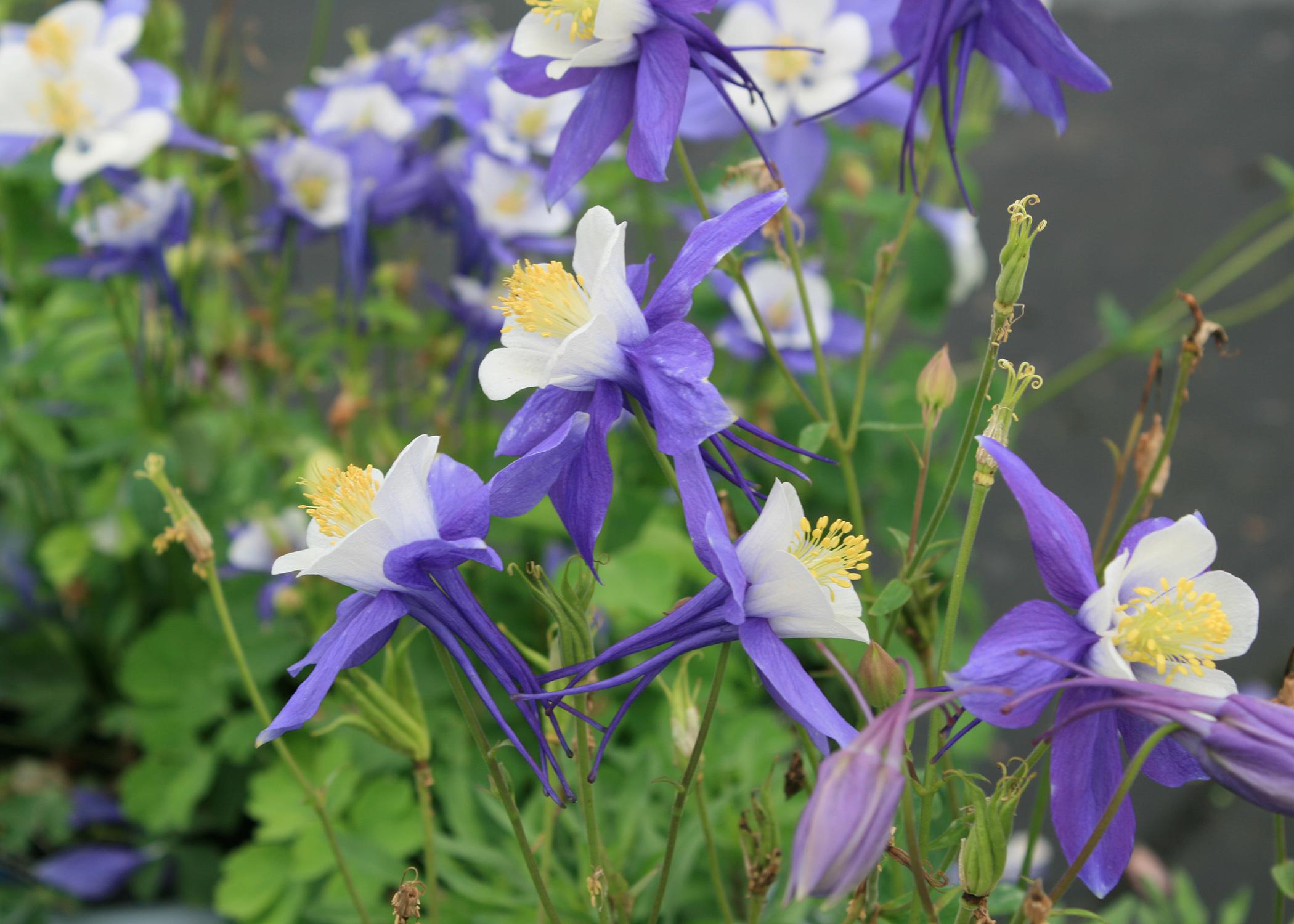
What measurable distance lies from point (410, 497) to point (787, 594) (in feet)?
0.46

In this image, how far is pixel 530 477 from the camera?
16.3 inches

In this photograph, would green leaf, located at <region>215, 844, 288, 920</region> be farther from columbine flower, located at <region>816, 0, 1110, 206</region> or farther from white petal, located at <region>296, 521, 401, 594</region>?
columbine flower, located at <region>816, 0, 1110, 206</region>

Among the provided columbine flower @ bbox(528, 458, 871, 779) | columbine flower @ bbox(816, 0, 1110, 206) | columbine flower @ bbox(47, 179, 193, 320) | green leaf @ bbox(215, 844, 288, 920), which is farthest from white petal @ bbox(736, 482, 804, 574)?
columbine flower @ bbox(47, 179, 193, 320)

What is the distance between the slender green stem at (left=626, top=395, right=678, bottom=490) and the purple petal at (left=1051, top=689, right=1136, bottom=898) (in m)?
0.17

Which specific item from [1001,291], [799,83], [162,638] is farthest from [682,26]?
[162,638]

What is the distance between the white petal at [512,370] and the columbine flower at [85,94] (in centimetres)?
61

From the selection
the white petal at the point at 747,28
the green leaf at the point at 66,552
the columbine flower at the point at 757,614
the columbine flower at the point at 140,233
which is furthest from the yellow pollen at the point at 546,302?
the green leaf at the point at 66,552

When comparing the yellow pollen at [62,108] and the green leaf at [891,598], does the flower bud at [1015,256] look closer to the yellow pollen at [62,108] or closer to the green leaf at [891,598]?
the green leaf at [891,598]

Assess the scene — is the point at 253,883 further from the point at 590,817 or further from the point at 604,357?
the point at 604,357

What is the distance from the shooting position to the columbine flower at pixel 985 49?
0.54 meters

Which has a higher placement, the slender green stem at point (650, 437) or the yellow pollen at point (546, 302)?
the yellow pollen at point (546, 302)

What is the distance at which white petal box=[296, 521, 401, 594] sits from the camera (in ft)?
1.25

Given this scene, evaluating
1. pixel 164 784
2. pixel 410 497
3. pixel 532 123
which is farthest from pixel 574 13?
pixel 164 784

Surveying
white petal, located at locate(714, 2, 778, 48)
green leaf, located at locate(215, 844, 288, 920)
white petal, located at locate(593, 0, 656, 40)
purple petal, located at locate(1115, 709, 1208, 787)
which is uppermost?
white petal, located at locate(593, 0, 656, 40)
